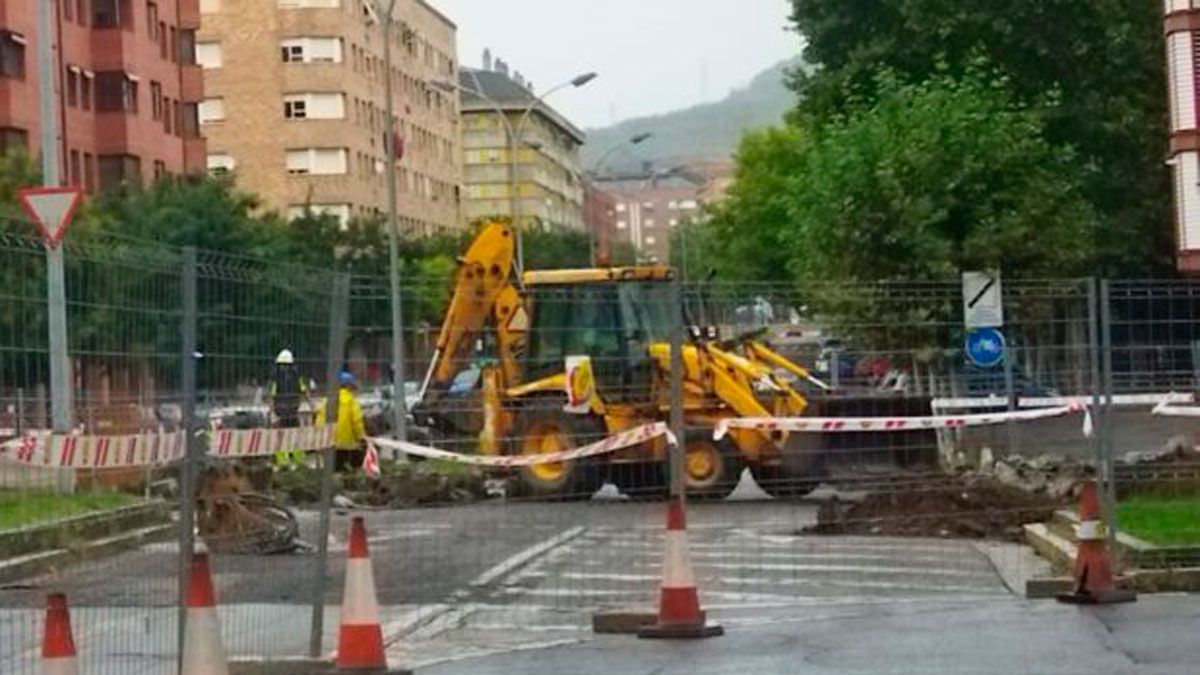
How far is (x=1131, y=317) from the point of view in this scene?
18.3 metres

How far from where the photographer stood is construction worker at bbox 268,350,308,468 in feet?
44.2

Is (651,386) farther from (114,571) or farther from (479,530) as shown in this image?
(114,571)

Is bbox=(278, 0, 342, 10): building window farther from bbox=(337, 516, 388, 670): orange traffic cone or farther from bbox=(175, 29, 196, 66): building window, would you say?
bbox=(337, 516, 388, 670): orange traffic cone

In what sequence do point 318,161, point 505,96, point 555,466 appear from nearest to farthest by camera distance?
1. point 555,466
2. point 318,161
3. point 505,96

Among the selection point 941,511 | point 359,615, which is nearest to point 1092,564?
point 941,511

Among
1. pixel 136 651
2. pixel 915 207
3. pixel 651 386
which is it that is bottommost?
pixel 136 651

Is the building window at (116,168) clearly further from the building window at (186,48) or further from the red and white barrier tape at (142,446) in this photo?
the red and white barrier tape at (142,446)

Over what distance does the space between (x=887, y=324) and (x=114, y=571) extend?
7.60 meters

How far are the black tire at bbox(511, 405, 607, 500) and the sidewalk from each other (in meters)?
1.37

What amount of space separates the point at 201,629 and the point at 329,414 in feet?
10.6

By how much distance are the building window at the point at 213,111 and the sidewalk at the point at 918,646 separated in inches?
3553

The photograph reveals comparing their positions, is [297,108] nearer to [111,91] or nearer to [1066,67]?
[111,91]

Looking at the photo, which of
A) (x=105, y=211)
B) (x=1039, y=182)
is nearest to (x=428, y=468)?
(x=1039, y=182)

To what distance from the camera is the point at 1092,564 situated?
16094 mm
